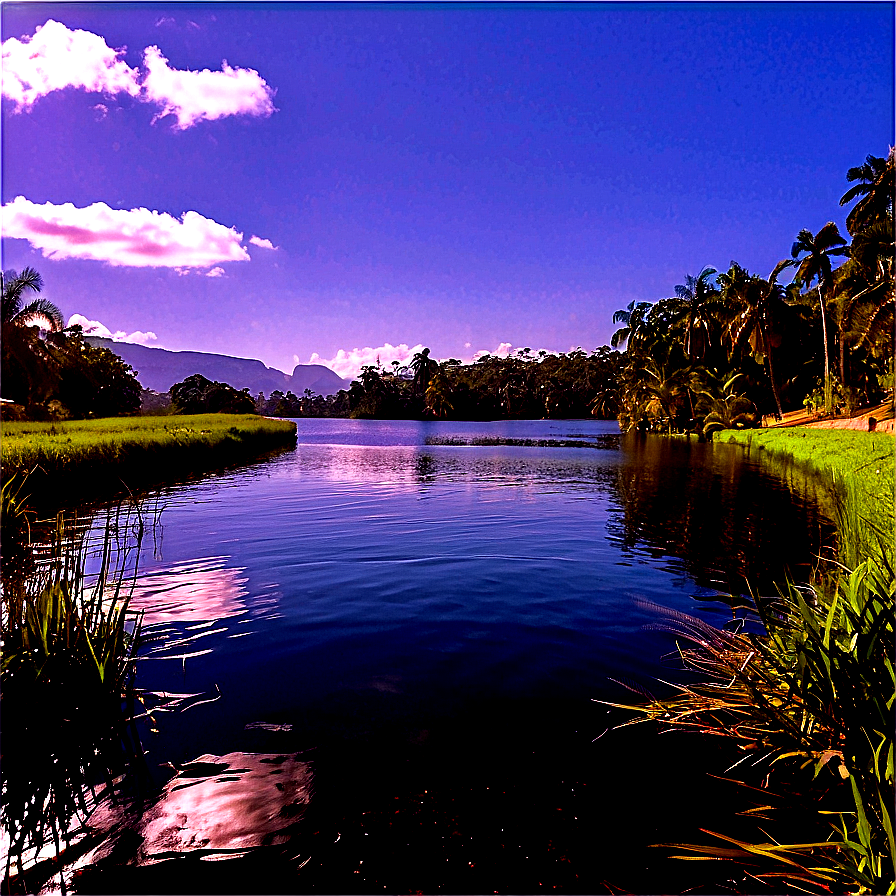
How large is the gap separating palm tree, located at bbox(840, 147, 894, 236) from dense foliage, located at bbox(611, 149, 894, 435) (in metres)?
0.07

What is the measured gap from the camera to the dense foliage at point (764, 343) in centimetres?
4528

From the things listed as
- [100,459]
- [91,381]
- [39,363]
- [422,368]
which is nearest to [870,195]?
[100,459]

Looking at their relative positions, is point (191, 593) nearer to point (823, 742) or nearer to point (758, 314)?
point (823, 742)

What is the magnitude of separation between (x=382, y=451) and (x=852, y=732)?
44102 mm

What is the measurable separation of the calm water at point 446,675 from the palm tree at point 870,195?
118 feet

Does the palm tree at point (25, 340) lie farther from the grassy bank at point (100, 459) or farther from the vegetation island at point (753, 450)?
the grassy bank at point (100, 459)

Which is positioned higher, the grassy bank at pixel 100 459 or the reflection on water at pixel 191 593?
the grassy bank at pixel 100 459

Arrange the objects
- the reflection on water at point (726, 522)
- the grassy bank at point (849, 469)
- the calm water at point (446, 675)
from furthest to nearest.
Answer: the reflection on water at point (726, 522) < the grassy bank at point (849, 469) < the calm water at point (446, 675)

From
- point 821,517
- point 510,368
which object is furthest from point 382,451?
point 510,368

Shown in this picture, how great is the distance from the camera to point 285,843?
4336 millimetres

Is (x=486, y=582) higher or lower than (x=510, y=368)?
lower

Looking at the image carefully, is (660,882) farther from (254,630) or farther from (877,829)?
(254,630)

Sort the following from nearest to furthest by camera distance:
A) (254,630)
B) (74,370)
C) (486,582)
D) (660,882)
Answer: (660,882) → (254,630) → (486,582) → (74,370)

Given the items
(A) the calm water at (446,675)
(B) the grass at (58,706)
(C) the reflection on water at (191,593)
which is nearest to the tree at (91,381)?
(C) the reflection on water at (191,593)
